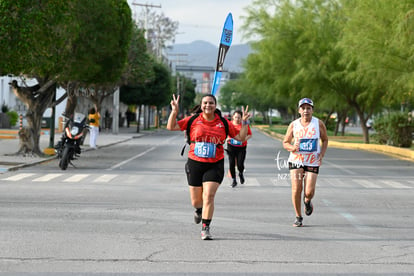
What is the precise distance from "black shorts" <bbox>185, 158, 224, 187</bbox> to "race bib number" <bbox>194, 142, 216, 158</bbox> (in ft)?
0.36

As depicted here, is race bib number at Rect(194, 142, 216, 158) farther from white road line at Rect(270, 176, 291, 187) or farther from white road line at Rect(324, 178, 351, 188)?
white road line at Rect(324, 178, 351, 188)

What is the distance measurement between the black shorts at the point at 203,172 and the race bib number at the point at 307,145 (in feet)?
4.85

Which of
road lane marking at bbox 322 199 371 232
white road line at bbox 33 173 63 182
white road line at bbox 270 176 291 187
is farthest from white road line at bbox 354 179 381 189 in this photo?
white road line at bbox 33 173 63 182

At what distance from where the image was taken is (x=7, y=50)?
20.5m

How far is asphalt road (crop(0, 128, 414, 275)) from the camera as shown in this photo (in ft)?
24.8

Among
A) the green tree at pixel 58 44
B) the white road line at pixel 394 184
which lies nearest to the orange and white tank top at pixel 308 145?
the white road line at pixel 394 184

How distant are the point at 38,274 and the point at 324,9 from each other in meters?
36.2

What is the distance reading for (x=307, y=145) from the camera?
10.5 meters

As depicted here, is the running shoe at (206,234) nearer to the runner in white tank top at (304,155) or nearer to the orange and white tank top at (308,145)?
the runner in white tank top at (304,155)

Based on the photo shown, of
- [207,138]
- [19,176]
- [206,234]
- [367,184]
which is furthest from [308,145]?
[19,176]

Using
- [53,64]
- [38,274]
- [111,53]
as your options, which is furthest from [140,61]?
[38,274]

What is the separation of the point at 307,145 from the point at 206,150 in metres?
1.75

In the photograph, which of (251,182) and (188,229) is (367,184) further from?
(188,229)

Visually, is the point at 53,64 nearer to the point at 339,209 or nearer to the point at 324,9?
the point at 339,209
